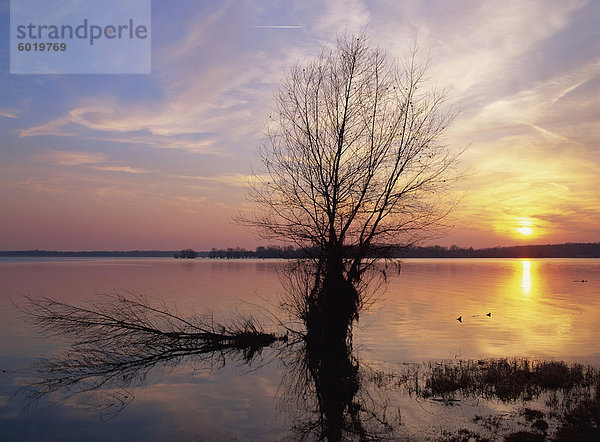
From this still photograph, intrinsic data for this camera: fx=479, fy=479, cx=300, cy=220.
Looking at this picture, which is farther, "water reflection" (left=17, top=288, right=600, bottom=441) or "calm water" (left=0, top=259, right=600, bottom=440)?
"calm water" (left=0, top=259, right=600, bottom=440)

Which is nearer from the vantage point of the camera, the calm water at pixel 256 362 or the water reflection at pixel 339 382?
the water reflection at pixel 339 382

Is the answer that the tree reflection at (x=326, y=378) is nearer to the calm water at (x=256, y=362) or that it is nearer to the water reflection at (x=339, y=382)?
the water reflection at (x=339, y=382)

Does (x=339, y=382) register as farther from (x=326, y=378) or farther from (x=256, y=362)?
(x=256, y=362)

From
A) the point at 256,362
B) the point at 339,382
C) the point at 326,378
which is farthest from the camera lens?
the point at 256,362

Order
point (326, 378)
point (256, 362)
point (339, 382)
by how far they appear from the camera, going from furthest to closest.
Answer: point (256, 362) < point (326, 378) < point (339, 382)

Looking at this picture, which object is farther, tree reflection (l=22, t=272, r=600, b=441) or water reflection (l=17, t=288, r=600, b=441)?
tree reflection (l=22, t=272, r=600, b=441)

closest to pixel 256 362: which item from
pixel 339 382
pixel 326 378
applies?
pixel 326 378

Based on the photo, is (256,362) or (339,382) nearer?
(339,382)

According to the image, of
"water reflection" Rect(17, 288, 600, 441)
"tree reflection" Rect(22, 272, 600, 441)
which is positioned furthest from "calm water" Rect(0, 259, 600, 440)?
"tree reflection" Rect(22, 272, 600, 441)

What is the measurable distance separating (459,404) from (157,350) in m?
11.6

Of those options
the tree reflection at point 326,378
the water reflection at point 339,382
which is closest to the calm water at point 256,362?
the water reflection at point 339,382

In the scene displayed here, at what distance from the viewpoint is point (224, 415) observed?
11750 millimetres

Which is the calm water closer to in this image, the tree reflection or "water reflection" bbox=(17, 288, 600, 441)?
"water reflection" bbox=(17, 288, 600, 441)

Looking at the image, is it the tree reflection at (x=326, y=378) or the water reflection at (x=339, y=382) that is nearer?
the water reflection at (x=339, y=382)
